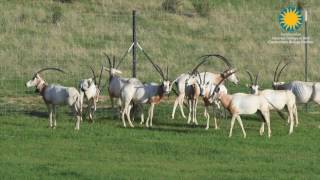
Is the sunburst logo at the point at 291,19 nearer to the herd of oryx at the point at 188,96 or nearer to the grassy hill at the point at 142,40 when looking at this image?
the grassy hill at the point at 142,40

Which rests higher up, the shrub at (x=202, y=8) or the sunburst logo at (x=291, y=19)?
the shrub at (x=202, y=8)

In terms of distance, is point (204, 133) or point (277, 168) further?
point (204, 133)

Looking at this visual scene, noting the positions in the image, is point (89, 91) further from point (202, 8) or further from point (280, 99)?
point (202, 8)

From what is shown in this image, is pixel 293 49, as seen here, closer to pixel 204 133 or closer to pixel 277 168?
pixel 204 133

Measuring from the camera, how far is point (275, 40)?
44.6m

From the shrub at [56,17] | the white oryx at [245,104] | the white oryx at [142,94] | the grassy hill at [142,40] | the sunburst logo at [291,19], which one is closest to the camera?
the white oryx at [245,104]

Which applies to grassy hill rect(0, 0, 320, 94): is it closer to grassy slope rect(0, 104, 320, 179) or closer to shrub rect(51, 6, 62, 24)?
shrub rect(51, 6, 62, 24)

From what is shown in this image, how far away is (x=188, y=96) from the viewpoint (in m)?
30.0

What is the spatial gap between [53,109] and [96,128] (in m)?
1.46

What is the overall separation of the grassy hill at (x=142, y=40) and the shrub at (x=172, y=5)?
30.3 inches

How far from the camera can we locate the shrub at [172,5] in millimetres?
50362

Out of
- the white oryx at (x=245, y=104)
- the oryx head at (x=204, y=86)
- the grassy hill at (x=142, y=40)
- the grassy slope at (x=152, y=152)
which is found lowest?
the grassy slope at (x=152, y=152)

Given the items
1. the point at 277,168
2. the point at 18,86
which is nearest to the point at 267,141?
the point at 277,168

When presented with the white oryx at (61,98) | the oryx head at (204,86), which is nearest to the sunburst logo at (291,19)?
the oryx head at (204,86)
